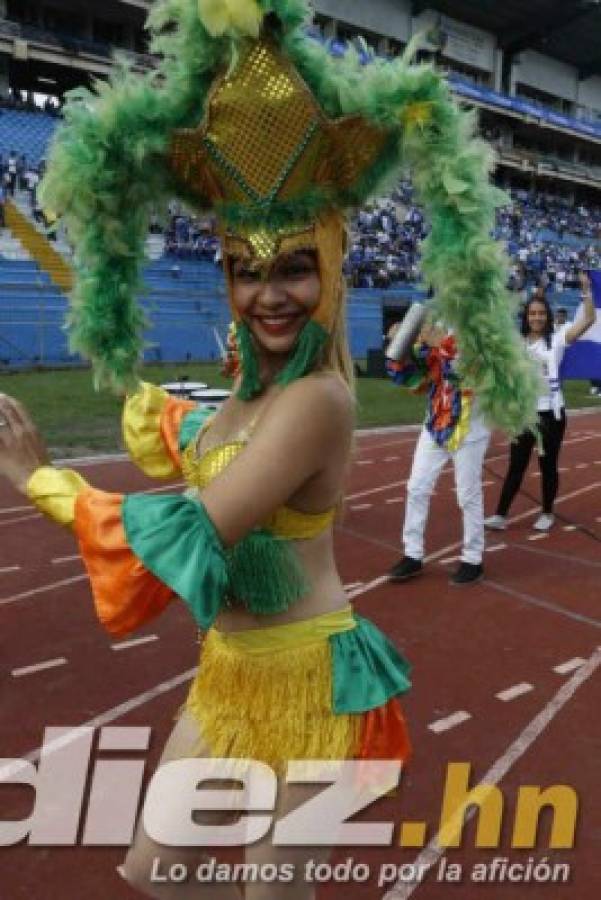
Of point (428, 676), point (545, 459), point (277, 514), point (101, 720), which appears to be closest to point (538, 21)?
point (545, 459)

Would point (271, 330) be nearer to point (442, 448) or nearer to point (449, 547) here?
point (442, 448)

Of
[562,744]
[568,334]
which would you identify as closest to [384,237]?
[568,334]

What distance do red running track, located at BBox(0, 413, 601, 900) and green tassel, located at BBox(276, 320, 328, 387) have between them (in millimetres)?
1783

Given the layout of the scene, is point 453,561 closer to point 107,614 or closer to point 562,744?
point 562,744

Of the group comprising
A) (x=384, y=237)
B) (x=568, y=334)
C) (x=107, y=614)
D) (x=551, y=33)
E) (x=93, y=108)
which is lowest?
(x=107, y=614)

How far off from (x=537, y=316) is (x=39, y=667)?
4.51 metres

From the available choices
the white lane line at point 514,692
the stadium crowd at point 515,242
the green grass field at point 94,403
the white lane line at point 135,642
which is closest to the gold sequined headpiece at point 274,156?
the white lane line at point 514,692

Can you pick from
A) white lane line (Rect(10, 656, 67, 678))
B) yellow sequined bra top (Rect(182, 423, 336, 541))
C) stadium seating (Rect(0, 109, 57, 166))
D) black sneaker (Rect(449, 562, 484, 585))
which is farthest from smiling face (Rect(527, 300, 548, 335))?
stadium seating (Rect(0, 109, 57, 166))

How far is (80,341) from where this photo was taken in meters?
2.12

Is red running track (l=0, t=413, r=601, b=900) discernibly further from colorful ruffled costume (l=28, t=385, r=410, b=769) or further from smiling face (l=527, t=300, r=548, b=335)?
smiling face (l=527, t=300, r=548, b=335)

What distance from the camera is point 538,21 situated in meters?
42.8

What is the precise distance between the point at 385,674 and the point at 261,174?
1105mm

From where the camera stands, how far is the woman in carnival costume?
1617 millimetres

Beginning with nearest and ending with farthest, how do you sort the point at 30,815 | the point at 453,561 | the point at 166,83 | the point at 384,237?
1. the point at 166,83
2. the point at 30,815
3. the point at 453,561
4. the point at 384,237
